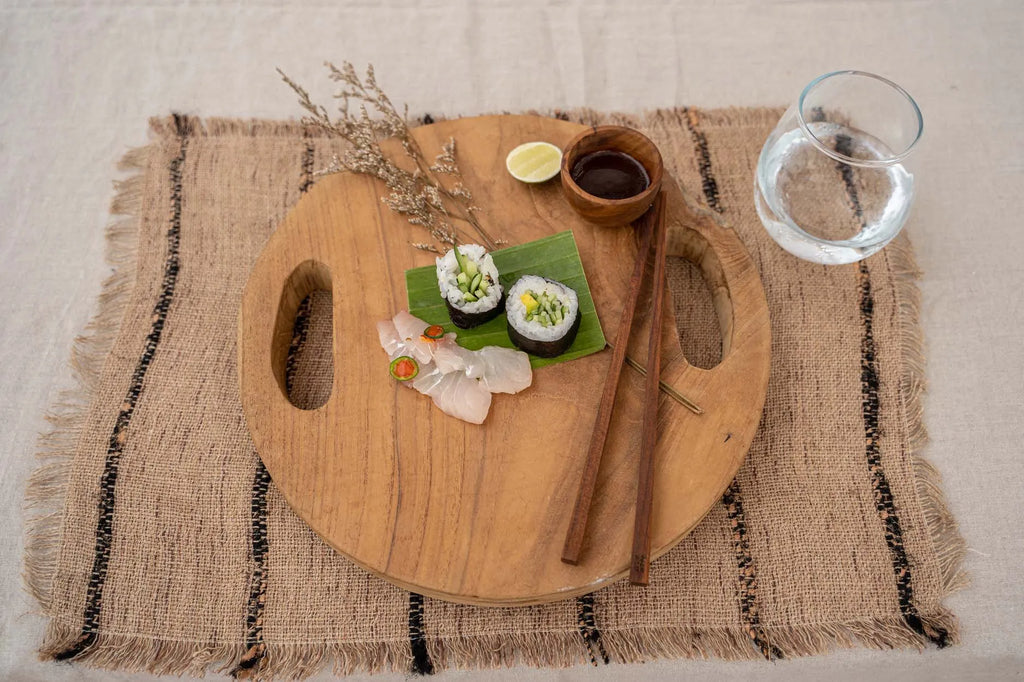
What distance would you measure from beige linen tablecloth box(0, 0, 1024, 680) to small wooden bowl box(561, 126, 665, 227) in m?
0.91

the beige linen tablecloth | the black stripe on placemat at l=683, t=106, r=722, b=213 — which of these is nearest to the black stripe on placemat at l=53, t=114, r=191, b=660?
the beige linen tablecloth

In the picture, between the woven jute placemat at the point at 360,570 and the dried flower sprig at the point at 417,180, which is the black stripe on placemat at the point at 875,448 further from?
the dried flower sprig at the point at 417,180

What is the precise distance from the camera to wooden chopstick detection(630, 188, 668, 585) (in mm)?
1531

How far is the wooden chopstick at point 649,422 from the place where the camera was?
1.53m

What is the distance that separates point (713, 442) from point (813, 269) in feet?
2.89

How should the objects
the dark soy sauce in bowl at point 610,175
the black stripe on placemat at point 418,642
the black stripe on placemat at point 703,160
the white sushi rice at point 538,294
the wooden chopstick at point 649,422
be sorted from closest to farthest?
1. the wooden chopstick at point 649,422
2. the white sushi rice at point 538,294
3. the black stripe on placemat at point 418,642
4. the dark soy sauce in bowl at point 610,175
5. the black stripe on placemat at point 703,160

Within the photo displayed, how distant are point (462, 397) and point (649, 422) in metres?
0.46

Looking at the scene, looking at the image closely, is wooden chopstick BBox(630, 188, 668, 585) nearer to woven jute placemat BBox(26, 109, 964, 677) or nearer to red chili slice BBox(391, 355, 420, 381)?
woven jute placemat BBox(26, 109, 964, 677)

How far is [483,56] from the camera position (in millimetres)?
2871

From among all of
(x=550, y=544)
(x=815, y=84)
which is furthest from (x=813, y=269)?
(x=550, y=544)

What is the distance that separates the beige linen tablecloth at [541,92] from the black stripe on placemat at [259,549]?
0.70 meters

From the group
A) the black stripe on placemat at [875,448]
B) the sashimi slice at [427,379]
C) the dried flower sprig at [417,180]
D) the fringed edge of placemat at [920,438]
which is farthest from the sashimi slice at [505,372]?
the fringed edge of placemat at [920,438]

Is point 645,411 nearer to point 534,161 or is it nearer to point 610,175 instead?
point 610,175

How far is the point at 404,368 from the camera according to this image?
1727 millimetres
